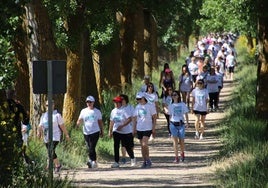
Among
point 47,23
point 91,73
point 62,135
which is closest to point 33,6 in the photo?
point 47,23

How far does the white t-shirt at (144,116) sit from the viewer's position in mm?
19281

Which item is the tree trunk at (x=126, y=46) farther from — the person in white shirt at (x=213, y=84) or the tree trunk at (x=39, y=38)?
the tree trunk at (x=39, y=38)

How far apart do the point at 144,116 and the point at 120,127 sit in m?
0.61

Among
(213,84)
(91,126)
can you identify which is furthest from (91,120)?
(213,84)

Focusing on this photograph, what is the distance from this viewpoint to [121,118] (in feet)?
62.7

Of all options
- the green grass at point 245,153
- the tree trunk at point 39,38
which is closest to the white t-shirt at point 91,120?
the tree trunk at point 39,38

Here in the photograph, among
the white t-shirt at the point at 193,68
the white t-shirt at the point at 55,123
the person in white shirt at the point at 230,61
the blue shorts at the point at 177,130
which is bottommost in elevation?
the blue shorts at the point at 177,130

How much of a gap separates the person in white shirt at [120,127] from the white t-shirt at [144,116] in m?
0.19

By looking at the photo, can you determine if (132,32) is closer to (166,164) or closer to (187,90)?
(187,90)

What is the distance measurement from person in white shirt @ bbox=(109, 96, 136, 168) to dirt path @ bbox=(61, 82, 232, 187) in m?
0.48

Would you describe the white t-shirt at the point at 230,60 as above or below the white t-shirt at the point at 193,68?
above

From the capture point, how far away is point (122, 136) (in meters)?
19.4

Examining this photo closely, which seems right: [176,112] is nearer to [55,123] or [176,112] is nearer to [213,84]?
[55,123]

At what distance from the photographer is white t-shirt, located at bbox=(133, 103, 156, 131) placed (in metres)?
19.3
